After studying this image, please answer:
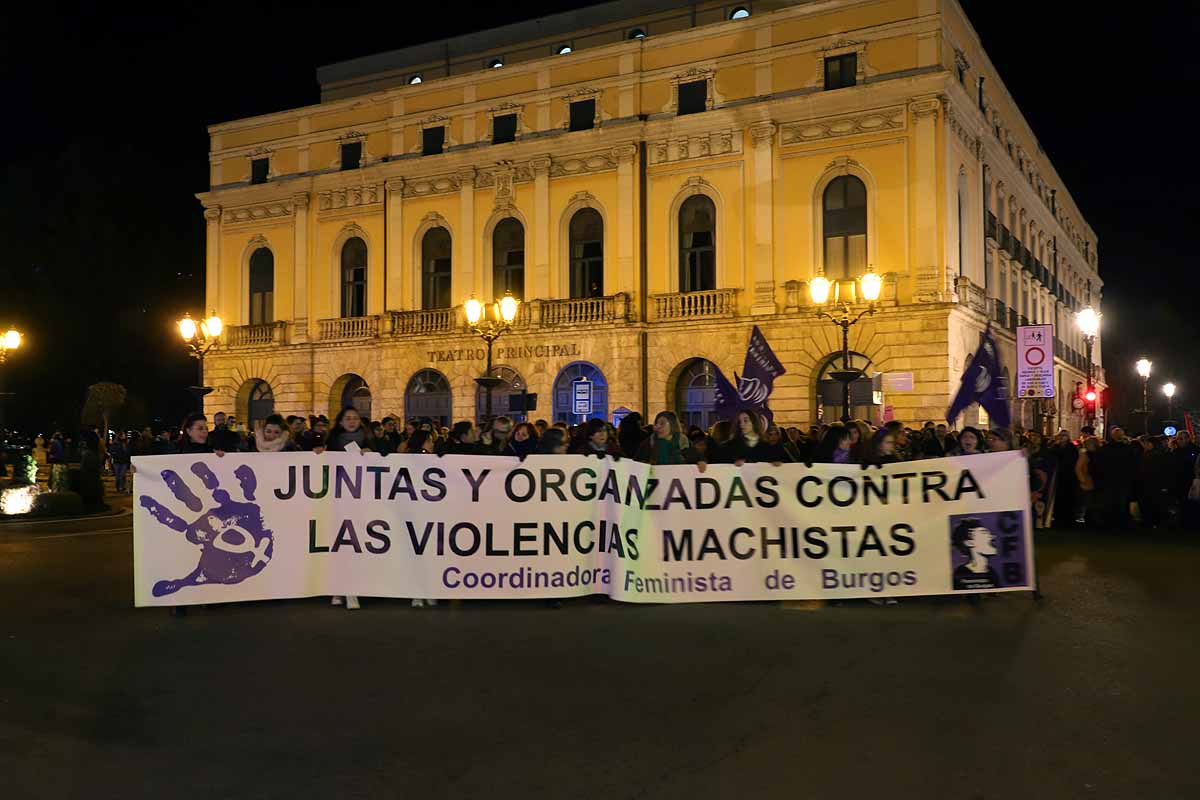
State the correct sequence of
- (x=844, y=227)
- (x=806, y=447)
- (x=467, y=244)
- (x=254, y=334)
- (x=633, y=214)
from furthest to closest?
(x=254, y=334) → (x=467, y=244) → (x=633, y=214) → (x=844, y=227) → (x=806, y=447)

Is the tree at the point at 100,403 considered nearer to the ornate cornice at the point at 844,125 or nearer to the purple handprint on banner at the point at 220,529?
the ornate cornice at the point at 844,125

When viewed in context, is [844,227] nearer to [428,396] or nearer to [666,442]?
[428,396]

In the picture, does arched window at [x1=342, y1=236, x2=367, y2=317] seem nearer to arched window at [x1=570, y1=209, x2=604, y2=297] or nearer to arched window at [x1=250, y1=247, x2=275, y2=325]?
arched window at [x1=250, y1=247, x2=275, y2=325]

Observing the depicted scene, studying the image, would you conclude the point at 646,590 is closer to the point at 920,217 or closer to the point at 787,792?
the point at 787,792

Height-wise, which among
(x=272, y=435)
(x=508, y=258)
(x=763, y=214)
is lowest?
(x=272, y=435)

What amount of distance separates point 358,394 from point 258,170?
384 inches

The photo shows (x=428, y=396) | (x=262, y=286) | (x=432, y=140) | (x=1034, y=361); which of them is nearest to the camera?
(x=1034, y=361)

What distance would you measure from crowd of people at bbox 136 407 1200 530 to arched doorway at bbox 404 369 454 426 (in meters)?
14.7

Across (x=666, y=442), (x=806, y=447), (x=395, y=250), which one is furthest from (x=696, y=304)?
(x=666, y=442)

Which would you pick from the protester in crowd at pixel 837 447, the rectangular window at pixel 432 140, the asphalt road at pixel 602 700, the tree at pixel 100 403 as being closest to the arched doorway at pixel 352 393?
the rectangular window at pixel 432 140

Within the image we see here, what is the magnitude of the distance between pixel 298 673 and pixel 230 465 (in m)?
3.34

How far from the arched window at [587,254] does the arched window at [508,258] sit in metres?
2.06

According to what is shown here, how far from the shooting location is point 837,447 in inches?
449

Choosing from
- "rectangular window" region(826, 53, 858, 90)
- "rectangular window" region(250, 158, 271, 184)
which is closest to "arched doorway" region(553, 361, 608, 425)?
"rectangular window" region(826, 53, 858, 90)
